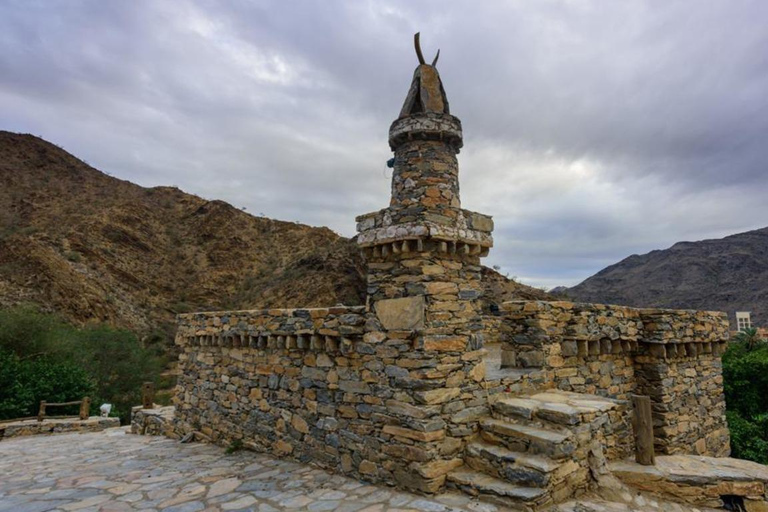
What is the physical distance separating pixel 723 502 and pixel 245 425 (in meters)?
7.59

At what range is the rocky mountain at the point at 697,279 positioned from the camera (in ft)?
167

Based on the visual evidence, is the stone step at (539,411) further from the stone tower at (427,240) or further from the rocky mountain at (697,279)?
the rocky mountain at (697,279)

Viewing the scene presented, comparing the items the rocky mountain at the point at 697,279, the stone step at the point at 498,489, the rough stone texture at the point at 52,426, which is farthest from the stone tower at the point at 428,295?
the rocky mountain at the point at 697,279

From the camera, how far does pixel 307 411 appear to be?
21.2 ft

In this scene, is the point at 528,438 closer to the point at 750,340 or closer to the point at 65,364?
the point at 65,364

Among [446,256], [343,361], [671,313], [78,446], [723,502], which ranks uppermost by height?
[446,256]

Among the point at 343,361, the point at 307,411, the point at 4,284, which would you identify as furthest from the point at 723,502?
the point at 4,284

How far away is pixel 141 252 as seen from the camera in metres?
33.8

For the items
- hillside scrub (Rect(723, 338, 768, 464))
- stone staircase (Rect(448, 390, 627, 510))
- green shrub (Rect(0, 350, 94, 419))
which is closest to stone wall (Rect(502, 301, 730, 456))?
stone staircase (Rect(448, 390, 627, 510))

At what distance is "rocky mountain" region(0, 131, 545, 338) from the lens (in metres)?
25.5

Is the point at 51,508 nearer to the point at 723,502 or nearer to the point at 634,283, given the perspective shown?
the point at 723,502

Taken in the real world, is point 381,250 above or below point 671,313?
above

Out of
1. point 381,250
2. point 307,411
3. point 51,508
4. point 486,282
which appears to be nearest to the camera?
point 51,508

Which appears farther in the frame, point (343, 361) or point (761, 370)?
point (761, 370)
